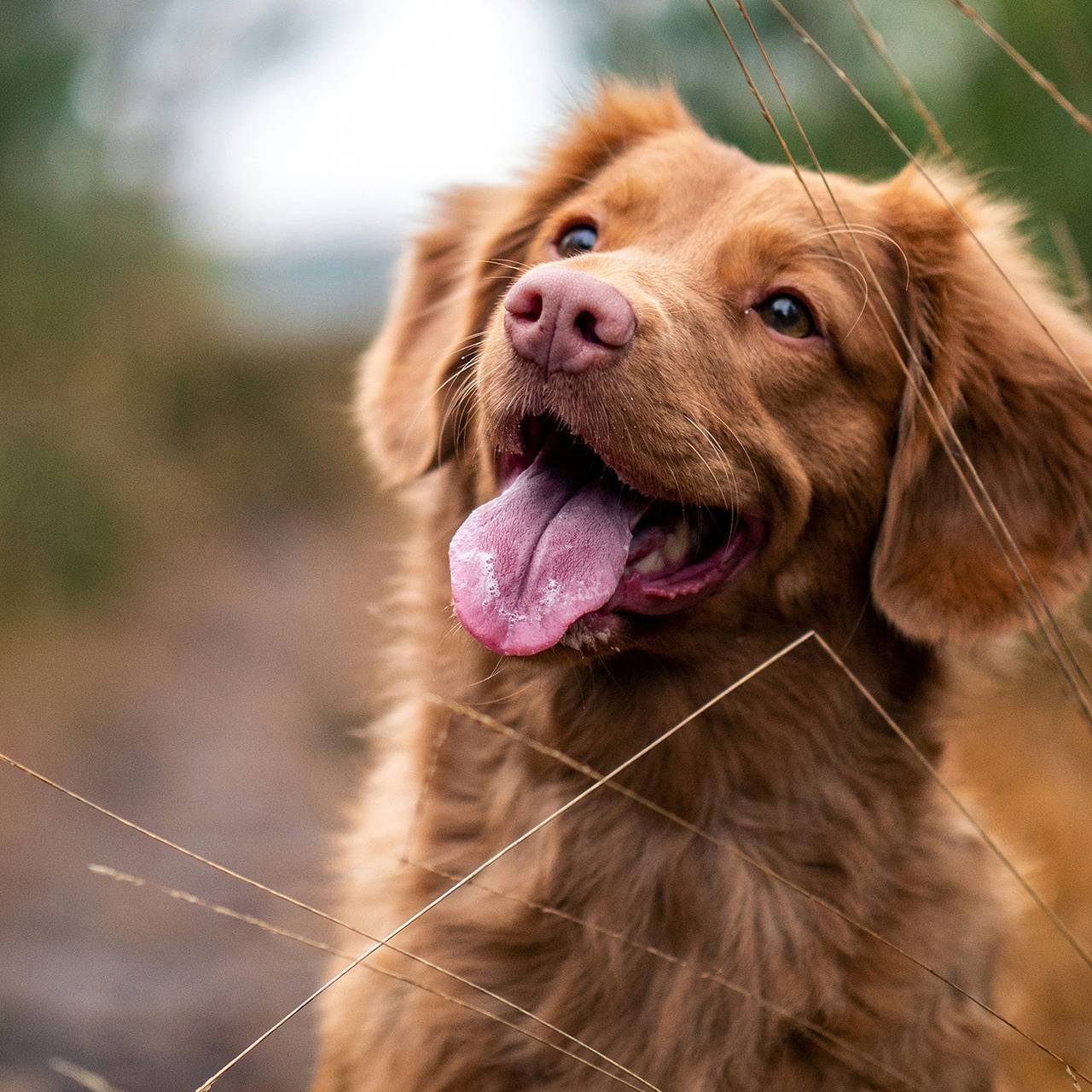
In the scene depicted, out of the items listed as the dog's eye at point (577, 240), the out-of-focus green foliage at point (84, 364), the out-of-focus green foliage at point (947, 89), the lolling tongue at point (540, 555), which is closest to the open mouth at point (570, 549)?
the lolling tongue at point (540, 555)

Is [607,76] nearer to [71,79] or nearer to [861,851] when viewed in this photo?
[861,851]

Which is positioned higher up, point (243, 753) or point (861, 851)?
point (861, 851)

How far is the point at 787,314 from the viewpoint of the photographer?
95.8 inches

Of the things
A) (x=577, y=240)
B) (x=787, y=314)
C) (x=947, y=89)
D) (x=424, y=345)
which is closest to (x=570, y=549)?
(x=787, y=314)

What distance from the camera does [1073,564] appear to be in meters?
2.50

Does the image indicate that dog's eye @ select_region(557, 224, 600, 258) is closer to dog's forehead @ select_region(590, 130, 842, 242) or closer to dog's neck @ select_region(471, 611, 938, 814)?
dog's forehead @ select_region(590, 130, 842, 242)

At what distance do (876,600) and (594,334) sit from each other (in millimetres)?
860

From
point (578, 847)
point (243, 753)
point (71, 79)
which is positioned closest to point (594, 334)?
point (578, 847)

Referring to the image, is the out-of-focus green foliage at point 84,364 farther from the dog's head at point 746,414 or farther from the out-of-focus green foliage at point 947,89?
the dog's head at point 746,414

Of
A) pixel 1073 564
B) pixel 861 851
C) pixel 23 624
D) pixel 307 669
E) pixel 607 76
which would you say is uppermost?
pixel 607 76

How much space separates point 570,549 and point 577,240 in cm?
85

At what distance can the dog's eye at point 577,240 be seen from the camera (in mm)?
2697

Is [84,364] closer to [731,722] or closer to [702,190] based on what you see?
[702,190]

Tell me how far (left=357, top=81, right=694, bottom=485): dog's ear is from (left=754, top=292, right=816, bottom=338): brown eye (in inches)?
25.1
